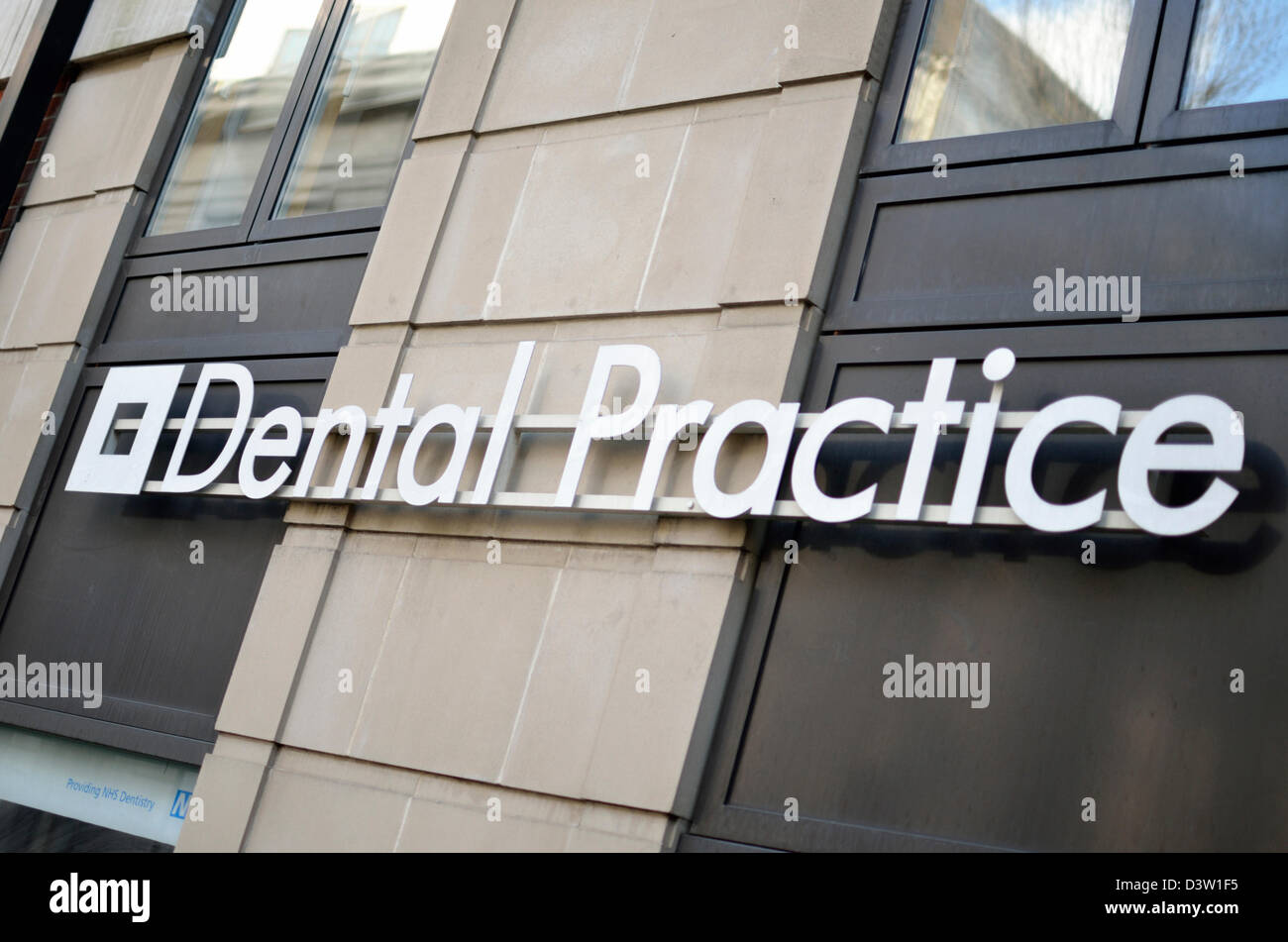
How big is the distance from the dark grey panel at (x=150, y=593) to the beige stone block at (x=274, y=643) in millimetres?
384

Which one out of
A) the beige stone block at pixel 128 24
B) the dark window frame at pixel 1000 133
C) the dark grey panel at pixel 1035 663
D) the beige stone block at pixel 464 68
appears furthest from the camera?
the beige stone block at pixel 128 24

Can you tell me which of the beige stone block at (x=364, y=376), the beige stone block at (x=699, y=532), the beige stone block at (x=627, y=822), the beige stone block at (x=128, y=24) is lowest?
the beige stone block at (x=627, y=822)

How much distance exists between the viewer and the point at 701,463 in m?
6.35

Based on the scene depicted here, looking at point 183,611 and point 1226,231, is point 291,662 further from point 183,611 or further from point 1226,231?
point 1226,231

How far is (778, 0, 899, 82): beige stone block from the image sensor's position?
Answer: 697 cm

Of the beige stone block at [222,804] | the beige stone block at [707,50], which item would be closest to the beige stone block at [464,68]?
the beige stone block at [707,50]

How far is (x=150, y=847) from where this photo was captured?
26.8 feet

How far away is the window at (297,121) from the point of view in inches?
369

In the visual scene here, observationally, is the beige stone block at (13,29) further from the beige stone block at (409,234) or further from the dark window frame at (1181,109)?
the dark window frame at (1181,109)

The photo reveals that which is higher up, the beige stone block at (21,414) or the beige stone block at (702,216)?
the beige stone block at (702,216)

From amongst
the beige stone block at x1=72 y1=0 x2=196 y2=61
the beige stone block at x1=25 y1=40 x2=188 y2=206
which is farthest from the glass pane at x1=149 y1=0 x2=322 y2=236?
the beige stone block at x1=72 y1=0 x2=196 y2=61

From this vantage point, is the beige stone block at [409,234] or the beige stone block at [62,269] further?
the beige stone block at [62,269]

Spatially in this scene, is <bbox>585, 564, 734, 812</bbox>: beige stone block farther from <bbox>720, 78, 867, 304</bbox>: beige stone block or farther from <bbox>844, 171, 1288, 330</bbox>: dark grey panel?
<bbox>844, 171, 1288, 330</bbox>: dark grey panel

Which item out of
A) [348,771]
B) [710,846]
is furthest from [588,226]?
[710,846]
